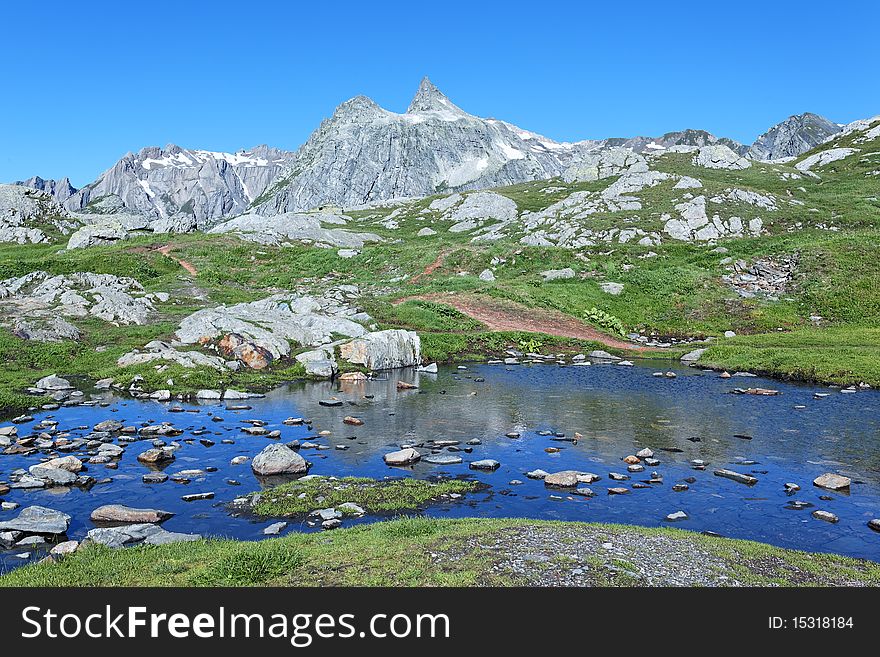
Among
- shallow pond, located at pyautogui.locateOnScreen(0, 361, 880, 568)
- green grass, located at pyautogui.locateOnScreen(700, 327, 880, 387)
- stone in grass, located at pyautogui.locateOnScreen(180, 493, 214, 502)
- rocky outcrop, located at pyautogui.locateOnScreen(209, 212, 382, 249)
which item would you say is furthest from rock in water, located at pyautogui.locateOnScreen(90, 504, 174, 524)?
rocky outcrop, located at pyautogui.locateOnScreen(209, 212, 382, 249)

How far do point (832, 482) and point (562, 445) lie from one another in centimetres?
1226

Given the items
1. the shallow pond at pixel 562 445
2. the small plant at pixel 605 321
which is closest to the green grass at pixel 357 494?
the shallow pond at pixel 562 445

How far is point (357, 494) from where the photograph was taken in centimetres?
2266

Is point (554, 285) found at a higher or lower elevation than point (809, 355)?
higher

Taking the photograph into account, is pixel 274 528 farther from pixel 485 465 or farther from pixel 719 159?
pixel 719 159

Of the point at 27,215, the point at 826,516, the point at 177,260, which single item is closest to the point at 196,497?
the point at 826,516

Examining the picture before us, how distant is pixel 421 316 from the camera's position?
67.6 meters

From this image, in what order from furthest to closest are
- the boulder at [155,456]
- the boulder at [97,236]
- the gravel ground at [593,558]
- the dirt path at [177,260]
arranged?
the boulder at [97,236]
the dirt path at [177,260]
the boulder at [155,456]
the gravel ground at [593,558]

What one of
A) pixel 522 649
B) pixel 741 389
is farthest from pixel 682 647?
pixel 741 389

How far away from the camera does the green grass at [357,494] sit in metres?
21.4

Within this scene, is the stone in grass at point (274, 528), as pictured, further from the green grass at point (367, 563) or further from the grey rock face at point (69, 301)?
the grey rock face at point (69, 301)

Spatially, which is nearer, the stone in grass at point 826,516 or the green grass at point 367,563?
the green grass at point 367,563

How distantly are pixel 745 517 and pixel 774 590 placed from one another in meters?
9.16

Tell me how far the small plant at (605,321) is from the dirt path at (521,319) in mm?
1638
